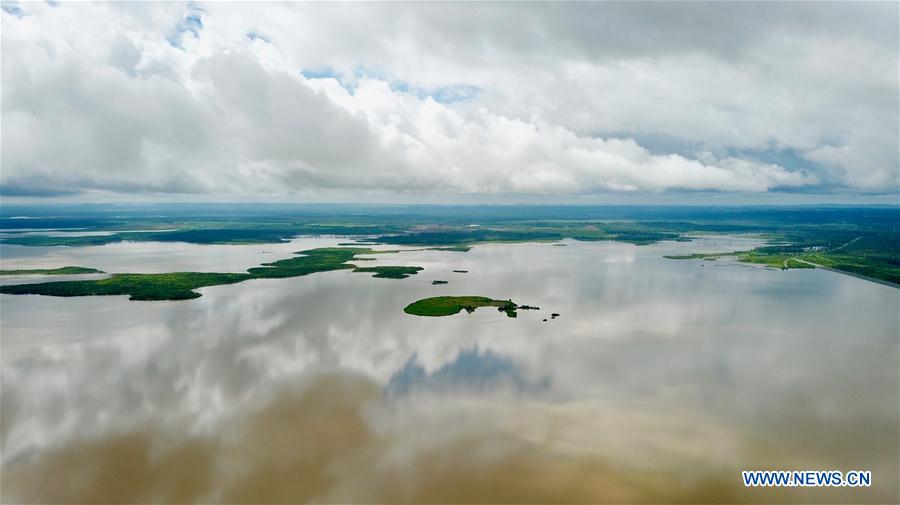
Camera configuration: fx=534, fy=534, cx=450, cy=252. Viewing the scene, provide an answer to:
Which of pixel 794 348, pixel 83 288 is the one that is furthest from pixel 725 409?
pixel 83 288

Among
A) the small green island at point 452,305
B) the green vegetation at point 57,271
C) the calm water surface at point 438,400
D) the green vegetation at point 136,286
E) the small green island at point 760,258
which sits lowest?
the calm water surface at point 438,400

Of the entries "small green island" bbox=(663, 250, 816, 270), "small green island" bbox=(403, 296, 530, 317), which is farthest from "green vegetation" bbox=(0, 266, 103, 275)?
"small green island" bbox=(663, 250, 816, 270)

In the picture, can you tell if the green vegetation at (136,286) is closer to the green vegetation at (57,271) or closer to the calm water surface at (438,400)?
the calm water surface at (438,400)

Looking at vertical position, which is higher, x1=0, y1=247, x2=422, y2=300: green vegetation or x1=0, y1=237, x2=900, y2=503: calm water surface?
x1=0, y1=247, x2=422, y2=300: green vegetation

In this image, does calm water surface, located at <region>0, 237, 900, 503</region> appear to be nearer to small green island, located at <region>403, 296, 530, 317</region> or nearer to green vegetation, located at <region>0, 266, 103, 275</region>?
small green island, located at <region>403, 296, 530, 317</region>

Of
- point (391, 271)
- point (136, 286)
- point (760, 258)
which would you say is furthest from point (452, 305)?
point (760, 258)

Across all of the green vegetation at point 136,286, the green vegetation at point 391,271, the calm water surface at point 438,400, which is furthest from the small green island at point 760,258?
the green vegetation at point 136,286
